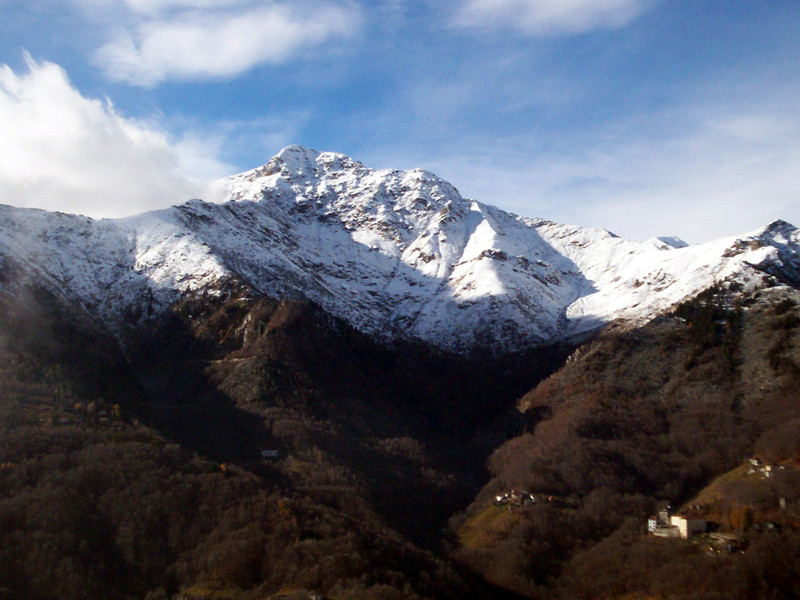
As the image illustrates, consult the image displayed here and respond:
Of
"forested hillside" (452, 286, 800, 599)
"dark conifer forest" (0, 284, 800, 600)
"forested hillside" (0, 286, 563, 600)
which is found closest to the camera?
"forested hillside" (0, 286, 563, 600)

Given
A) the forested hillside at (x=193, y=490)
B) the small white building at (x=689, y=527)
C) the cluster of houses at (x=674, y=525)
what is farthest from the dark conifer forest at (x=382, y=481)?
the cluster of houses at (x=674, y=525)

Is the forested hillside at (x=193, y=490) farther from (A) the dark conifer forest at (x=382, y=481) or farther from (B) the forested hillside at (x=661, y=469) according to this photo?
(B) the forested hillside at (x=661, y=469)

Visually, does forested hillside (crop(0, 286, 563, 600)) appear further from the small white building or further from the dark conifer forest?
the small white building

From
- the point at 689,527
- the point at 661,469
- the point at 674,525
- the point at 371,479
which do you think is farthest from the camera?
the point at 371,479

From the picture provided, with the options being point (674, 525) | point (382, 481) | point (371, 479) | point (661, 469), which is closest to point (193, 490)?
point (371, 479)

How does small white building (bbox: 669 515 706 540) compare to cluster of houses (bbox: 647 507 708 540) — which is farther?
cluster of houses (bbox: 647 507 708 540)

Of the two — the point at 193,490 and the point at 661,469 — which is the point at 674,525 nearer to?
the point at 661,469

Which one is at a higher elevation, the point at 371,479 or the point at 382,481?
the point at 371,479

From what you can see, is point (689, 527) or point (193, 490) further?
point (193, 490)

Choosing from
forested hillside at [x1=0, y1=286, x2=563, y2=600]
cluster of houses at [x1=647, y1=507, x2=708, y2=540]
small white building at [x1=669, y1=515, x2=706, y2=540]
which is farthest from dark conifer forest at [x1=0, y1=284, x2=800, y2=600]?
cluster of houses at [x1=647, y1=507, x2=708, y2=540]
